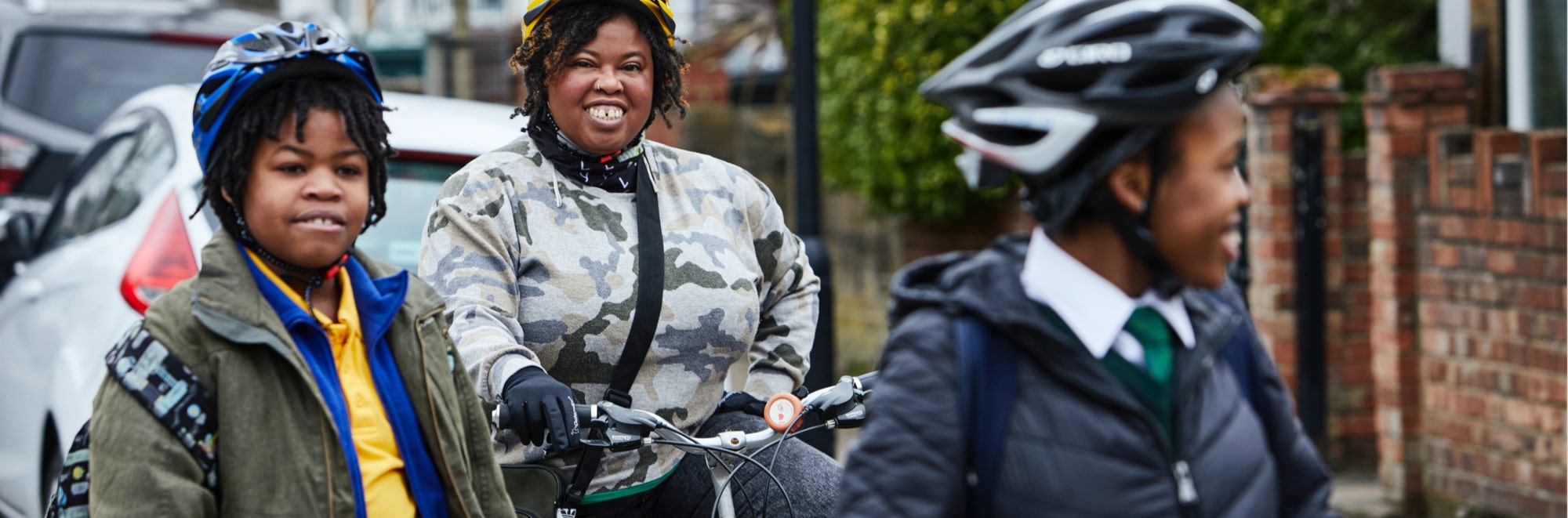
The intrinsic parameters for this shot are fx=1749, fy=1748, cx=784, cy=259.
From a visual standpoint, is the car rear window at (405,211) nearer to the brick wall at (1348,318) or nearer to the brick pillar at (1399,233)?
the brick pillar at (1399,233)

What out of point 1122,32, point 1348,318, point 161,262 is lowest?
point 1348,318

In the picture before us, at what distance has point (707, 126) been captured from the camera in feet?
57.4

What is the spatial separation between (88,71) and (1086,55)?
8.60 m

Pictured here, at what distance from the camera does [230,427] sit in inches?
93.0

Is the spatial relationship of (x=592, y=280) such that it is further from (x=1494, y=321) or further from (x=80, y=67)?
(x=80, y=67)

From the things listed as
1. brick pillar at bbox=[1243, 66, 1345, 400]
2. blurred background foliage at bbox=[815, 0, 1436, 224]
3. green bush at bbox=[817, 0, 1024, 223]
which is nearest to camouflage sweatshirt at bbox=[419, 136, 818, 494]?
brick pillar at bbox=[1243, 66, 1345, 400]

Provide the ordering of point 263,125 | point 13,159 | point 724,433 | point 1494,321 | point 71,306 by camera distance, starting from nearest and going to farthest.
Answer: point 263,125 < point 724,433 < point 71,306 < point 1494,321 < point 13,159

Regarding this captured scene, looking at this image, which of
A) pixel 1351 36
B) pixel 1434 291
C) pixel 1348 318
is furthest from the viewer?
pixel 1351 36

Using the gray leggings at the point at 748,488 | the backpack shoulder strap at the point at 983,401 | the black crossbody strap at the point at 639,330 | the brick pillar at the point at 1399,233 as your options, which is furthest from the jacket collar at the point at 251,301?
the brick pillar at the point at 1399,233

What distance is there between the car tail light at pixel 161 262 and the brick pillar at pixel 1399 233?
15.2 feet

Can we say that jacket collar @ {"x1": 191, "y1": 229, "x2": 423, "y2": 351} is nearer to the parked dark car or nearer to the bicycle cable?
the bicycle cable

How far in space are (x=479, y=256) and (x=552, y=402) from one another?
0.39 metres

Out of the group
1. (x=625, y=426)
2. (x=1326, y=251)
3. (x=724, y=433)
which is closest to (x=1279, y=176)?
(x=1326, y=251)

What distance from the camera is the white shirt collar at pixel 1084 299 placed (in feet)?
6.59
